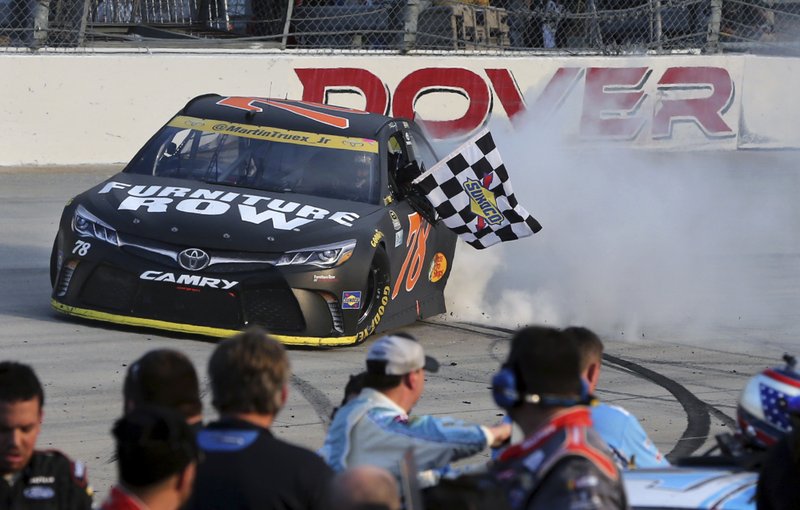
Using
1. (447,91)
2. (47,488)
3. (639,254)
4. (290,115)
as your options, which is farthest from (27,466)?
(447,91)

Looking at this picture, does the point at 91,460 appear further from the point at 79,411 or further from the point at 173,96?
the point at 173,96

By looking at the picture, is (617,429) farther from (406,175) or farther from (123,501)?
(406,175)

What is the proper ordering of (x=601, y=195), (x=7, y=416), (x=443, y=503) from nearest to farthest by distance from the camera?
(x=443, y=503) < (x=7, y=416) < (x=601, y=195)

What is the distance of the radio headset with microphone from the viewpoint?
3.04 m

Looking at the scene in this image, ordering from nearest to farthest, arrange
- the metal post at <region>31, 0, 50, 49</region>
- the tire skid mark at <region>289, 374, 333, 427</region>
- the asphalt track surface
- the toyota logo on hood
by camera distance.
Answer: the asphalt track surface < the tire skid mark at <region>289, 374, 333, 427</region> < the toyota logo on hood < the metal post at <region>31, 0, 50, 49</region>

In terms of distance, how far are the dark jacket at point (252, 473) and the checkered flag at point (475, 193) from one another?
612 cm

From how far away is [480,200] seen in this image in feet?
30.8

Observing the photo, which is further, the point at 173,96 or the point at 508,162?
the point at 173,96

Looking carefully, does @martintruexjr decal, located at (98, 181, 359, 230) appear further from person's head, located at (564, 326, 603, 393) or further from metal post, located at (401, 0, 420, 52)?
metal post, located at (401, 0, 420, 52)

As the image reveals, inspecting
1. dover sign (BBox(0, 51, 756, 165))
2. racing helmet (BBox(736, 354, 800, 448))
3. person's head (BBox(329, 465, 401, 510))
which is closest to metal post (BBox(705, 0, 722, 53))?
dover sign (BBox(0, 51, 756, 165))

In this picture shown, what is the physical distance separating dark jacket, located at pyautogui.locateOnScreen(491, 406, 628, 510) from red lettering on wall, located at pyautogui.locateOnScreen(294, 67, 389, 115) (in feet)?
44.5

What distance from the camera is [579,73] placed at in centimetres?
1788

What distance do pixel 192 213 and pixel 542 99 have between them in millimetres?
9800

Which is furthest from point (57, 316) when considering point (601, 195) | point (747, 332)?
point (601, 195)
